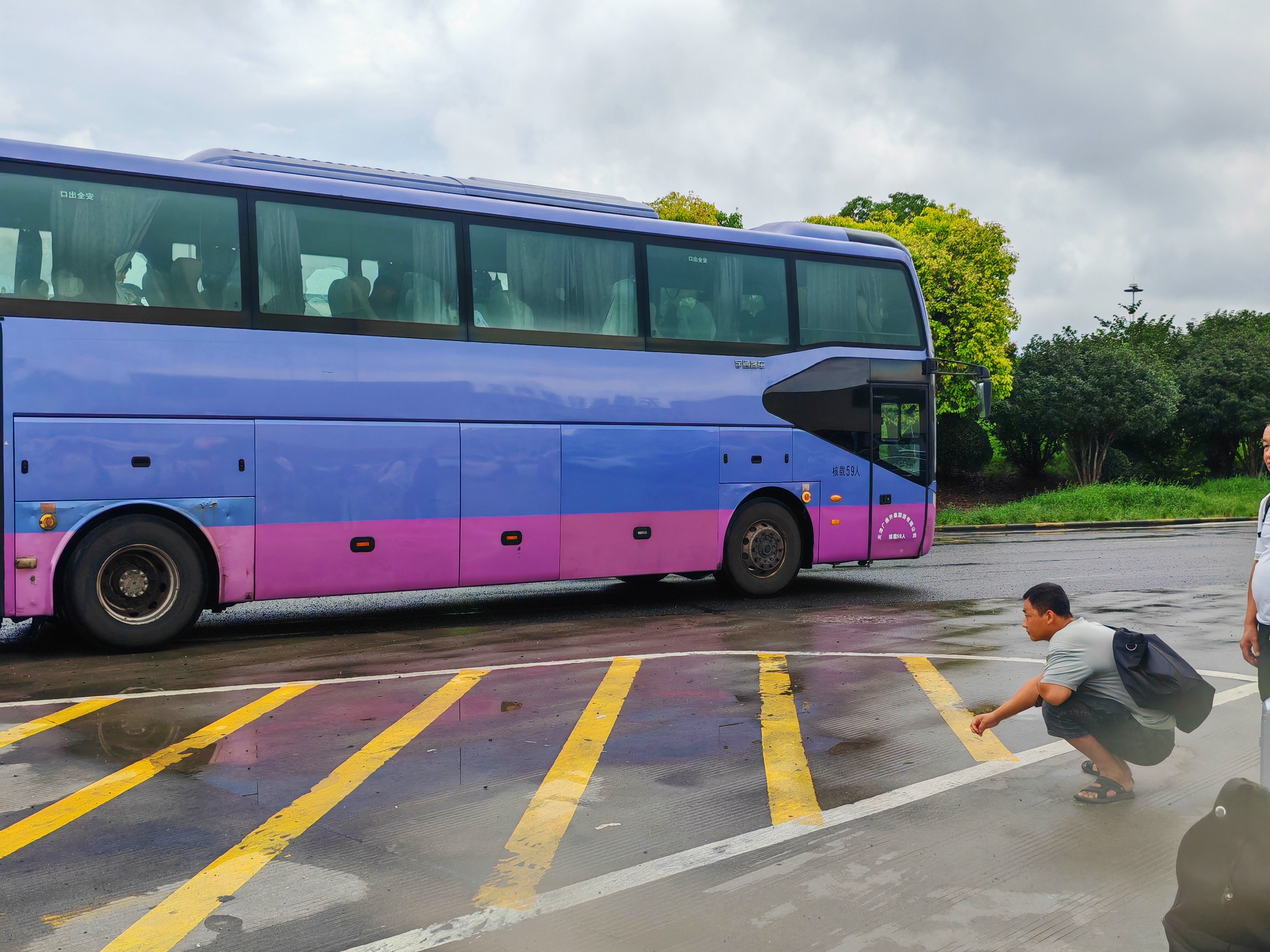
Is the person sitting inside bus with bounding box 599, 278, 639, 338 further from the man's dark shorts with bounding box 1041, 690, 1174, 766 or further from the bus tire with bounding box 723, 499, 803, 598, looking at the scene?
the man's dark shorts with bounding box 1041, 690, 1174, 766

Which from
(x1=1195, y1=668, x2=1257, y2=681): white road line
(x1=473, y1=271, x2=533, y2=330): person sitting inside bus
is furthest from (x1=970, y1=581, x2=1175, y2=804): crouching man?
(x1=473, y1=271, x2=533, y2=330): person sitting inside bus

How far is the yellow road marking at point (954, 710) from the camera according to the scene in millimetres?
6152

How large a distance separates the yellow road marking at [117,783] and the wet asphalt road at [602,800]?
7cm

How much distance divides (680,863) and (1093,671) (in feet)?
7.34

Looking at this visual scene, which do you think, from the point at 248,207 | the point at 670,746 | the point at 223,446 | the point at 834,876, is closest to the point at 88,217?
the point at 248,207

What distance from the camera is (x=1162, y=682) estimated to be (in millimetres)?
5074

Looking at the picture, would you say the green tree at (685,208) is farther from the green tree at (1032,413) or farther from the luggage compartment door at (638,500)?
the luggage compartment door at (638,500)

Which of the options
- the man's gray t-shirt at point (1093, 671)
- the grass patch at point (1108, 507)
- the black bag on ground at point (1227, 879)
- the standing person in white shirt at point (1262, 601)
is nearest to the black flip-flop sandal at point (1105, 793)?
the man's gray t-shirt at point (1093, 671)

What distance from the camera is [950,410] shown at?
40750 millimetres

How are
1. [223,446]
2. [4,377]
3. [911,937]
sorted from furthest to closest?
[223,446]
[4,377]
[911,937]

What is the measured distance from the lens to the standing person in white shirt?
5.22m

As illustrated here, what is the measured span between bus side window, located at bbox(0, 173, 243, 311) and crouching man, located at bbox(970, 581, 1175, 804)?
7.63 m

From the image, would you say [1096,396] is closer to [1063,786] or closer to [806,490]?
[806,490]

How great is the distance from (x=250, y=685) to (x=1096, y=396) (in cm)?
3982
